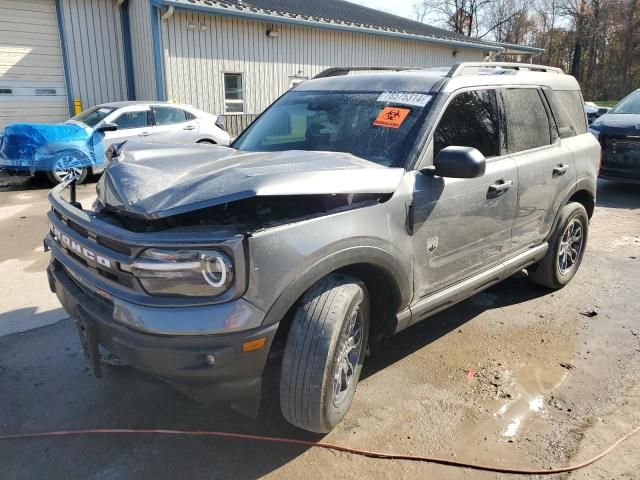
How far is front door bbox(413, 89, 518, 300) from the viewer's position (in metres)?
3.06

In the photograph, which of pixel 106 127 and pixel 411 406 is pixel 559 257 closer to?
pixel 411 406

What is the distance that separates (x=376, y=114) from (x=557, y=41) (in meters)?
47.8

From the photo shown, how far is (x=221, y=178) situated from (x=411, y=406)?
177cm

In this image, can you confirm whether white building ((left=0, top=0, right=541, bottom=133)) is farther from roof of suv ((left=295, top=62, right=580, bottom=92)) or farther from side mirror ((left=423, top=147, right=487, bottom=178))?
side mirror ((left=423, top=147, right=487, bottom=178))

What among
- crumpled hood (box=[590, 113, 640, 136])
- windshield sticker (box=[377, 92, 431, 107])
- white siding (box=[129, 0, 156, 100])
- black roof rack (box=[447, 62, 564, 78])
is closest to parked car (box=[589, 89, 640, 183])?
crumpled hood (box=[590, 113, 640, 136])

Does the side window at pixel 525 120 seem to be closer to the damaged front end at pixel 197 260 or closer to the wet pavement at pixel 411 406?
the wet pavement at pixel 411 406

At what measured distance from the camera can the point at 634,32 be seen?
3866 centimetres

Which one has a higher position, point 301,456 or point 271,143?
point 271,143

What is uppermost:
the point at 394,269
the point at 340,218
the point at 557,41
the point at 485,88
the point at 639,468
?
the point at 557,41

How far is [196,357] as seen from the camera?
2201 mm

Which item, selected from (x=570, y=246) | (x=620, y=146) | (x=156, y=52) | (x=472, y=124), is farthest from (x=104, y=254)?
(x=156, y=52)

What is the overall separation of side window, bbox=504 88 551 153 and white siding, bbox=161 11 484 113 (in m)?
10.9

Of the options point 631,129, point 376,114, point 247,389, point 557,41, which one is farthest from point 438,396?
point 557,41

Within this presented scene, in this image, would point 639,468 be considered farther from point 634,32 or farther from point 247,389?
point 634,32
